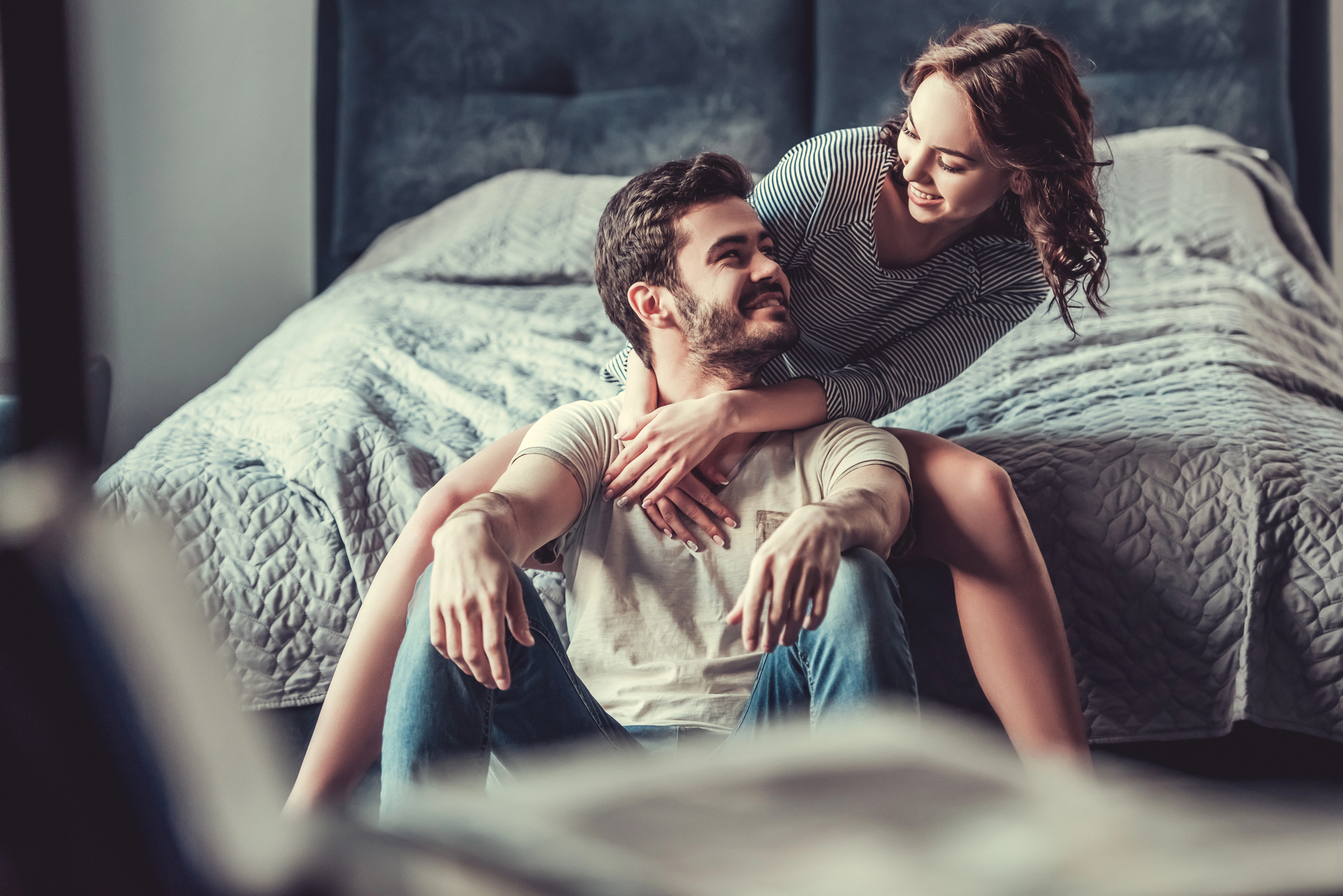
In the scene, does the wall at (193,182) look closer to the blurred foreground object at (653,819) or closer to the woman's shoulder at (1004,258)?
the woman's shoulder at (1004,258)

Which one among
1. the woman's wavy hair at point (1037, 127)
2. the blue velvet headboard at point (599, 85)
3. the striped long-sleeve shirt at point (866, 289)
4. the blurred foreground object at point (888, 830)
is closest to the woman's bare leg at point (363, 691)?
the striped long-sleeve shirt at point (866, 289)

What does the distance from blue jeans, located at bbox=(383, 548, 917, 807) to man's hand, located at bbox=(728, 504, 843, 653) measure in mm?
51

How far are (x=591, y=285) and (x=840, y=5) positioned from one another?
1.00 meters

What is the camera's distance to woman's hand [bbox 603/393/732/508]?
1.03m

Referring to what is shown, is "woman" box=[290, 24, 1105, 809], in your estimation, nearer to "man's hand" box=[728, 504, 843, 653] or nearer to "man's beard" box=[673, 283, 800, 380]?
"man's beard" box=[673, 283, 800, 380]

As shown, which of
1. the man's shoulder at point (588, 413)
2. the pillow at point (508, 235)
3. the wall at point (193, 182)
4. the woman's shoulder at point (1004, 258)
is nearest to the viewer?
the man's shoulder at point (588, 413)

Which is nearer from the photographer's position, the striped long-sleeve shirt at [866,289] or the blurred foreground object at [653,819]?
the blurred foreground object at [653,819]

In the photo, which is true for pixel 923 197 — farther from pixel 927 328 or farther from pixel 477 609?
pixel 477 609

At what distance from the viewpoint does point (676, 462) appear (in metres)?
1.03

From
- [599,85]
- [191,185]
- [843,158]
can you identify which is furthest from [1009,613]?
[191,185]

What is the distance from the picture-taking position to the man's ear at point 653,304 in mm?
1145

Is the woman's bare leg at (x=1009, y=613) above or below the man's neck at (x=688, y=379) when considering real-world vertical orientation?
below

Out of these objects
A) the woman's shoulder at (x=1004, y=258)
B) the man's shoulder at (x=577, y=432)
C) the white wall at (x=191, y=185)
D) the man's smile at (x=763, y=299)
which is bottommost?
the white wall at (x=191, y=185)

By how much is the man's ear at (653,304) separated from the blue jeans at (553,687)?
369 mm
